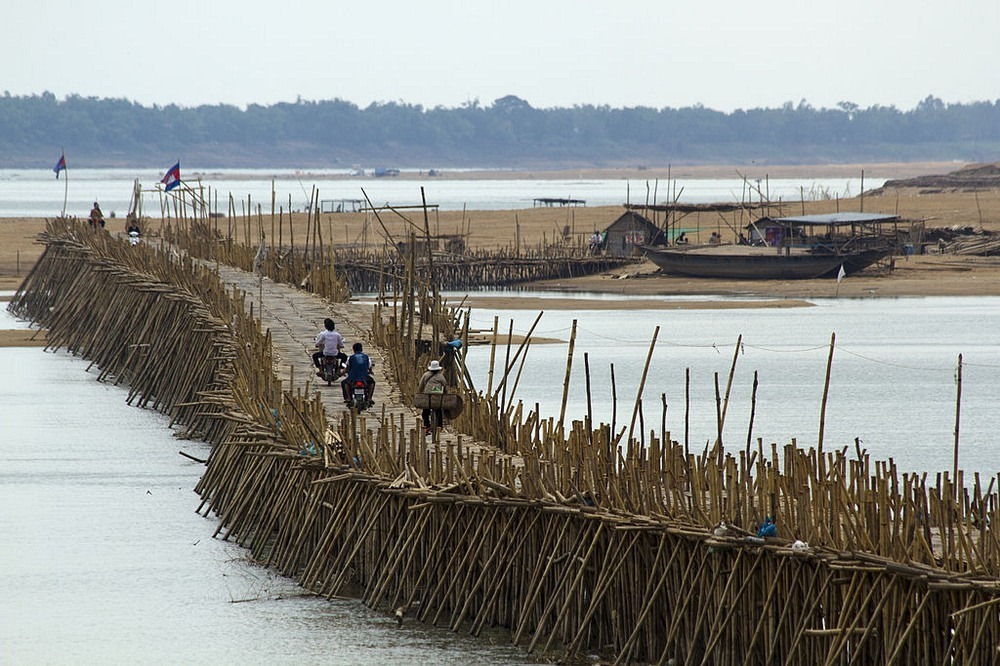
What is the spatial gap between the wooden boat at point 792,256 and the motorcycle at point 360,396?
3821cm

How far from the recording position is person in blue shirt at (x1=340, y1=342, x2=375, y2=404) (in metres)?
20.2

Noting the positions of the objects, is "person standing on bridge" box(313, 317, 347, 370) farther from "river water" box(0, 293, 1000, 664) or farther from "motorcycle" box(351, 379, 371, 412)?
"river water" box(0, 293, 1000, 664)

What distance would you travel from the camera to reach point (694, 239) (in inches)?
2849

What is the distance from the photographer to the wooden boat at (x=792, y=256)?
57594 mm

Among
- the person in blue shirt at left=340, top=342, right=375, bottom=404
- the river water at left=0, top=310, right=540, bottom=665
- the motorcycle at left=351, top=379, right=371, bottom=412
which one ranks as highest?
the person in blue shirt at left=340, top=342, right=375, bottom=404

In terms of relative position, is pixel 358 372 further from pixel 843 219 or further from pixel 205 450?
pixel 843 219

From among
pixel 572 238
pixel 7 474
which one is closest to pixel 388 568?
pixel 7 474

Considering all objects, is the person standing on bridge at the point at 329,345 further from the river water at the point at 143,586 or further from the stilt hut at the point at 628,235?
the stilt hut at the point at 628,235

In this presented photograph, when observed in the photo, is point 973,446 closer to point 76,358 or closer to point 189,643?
point 189,643

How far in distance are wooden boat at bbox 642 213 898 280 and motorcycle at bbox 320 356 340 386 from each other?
36.2 meters

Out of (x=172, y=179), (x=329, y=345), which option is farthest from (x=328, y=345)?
(x=172, y=179)

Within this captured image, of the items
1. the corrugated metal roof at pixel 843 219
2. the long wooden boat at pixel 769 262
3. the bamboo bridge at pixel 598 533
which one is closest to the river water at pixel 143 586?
the bamboo bridge at pixel 598 533

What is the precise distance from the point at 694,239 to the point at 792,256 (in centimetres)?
1488

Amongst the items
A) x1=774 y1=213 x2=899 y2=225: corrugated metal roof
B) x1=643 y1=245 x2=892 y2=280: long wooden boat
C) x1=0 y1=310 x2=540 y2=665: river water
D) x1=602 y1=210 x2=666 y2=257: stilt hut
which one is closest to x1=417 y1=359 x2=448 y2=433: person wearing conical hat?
x1=0 y1=310 x2=540 y2=665: river water
